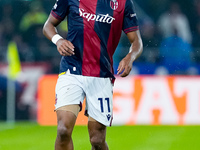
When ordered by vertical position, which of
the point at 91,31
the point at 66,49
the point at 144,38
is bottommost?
the point at 144,38

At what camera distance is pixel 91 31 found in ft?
17.3

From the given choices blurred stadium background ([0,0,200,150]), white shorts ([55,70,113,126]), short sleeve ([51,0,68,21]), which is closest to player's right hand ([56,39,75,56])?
white shorts ([55,70,113,126])

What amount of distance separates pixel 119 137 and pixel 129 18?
386cm

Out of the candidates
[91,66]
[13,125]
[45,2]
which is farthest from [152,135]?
[45,2]

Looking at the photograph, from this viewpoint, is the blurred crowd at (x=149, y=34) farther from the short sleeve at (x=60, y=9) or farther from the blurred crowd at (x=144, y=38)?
the short sleeve at (x=60, y=9)

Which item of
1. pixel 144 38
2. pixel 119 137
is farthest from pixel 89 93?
pixel 144 38

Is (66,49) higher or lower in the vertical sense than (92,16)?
lower

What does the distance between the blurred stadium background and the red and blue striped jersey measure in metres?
3.54

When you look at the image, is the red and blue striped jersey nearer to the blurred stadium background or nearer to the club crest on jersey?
the club crest on jersey

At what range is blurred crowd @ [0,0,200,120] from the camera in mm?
11711

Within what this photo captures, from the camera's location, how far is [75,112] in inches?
200

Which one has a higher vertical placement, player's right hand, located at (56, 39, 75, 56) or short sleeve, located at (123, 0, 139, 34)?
short sleeve, located at (123, 0, 139, 34)

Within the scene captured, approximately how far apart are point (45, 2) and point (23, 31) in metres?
0.89

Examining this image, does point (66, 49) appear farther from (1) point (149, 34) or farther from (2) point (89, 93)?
(1) point (149, 34)
